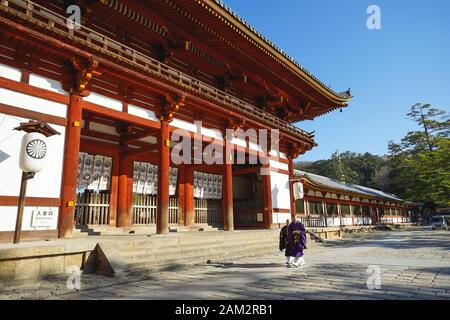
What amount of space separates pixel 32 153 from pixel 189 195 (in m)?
8.20

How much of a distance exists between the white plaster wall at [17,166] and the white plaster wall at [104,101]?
4.66ft

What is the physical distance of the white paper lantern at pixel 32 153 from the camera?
6355 millimetres

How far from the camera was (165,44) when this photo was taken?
1119 cm

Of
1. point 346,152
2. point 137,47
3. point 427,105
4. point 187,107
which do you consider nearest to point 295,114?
point 187,107

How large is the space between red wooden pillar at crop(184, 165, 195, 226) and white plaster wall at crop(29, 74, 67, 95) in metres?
7.19

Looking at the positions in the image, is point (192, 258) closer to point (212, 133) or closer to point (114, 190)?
point (114, 190)

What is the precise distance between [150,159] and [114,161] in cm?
162

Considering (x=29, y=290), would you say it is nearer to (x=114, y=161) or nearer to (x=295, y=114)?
(x=114, y=161)

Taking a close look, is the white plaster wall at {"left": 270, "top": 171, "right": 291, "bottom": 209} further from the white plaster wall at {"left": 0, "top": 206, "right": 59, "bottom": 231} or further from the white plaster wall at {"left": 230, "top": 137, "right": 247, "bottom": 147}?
the white plaster wall at {"left": 0, "top": 206, "right": 59, "bottom": 231}

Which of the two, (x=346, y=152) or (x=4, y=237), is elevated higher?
(x=346, y=152)

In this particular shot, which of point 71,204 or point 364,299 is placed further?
point 71,204

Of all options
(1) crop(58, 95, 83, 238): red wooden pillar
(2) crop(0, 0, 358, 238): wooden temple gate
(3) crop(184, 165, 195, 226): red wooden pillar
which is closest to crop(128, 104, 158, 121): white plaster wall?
(2) crop(0, 0, 358, 238): wooden temple gate

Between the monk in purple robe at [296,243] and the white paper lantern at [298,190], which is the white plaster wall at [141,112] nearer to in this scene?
the monk in purple robe at [296,243]
